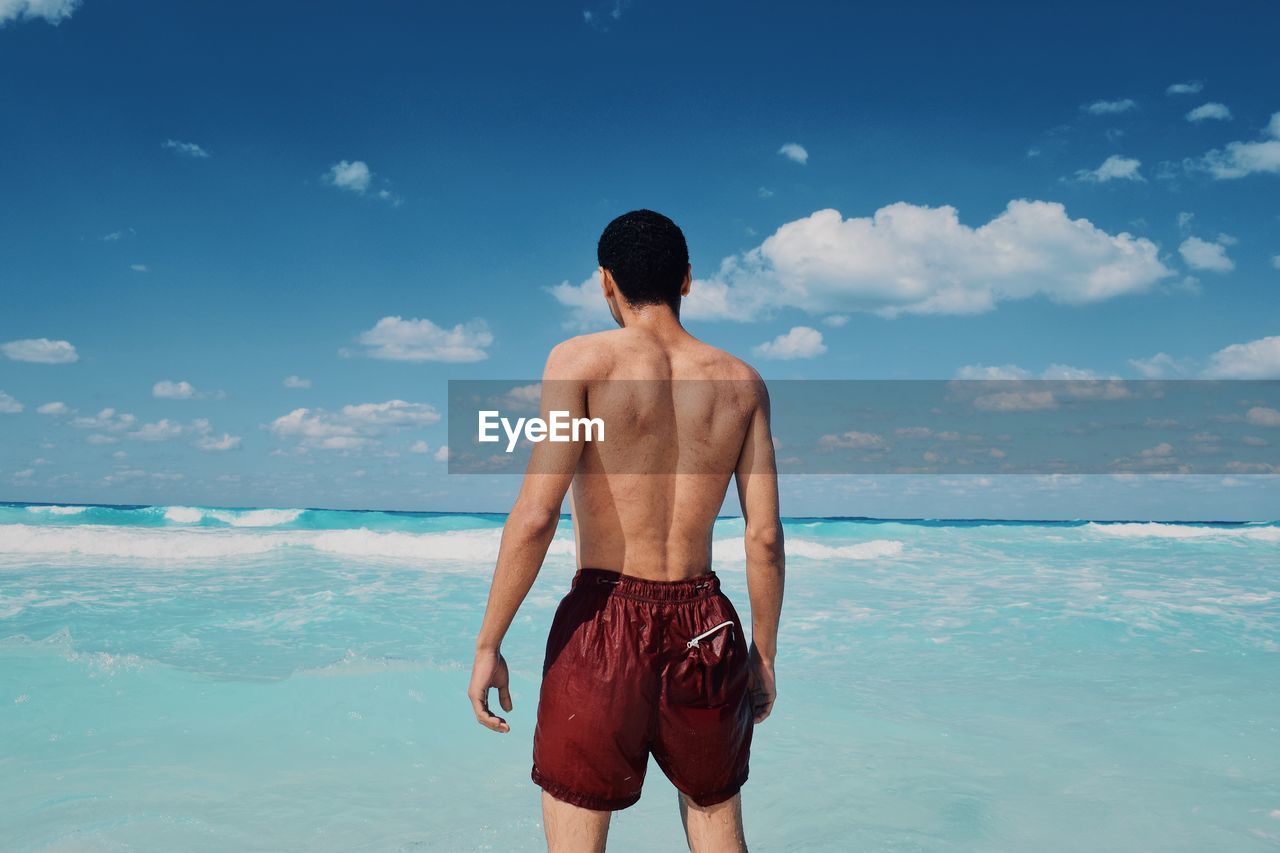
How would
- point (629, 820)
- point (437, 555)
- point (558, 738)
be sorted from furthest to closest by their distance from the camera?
point (437, 555) → point (629, 820) → point (558, 738)

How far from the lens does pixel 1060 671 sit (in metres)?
7.86

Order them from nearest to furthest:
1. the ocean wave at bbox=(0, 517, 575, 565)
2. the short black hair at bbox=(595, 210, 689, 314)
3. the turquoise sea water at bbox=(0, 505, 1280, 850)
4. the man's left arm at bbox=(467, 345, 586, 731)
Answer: the man's left arm at bbox=(467, 345, 586, 731)
the short black hair at bbox=(595, 210, 689, 314)
the turquoise sea water at bbox=(0, 505, 1280, 850)
the ocean wave at bbox=(0, 517, 575, 565)

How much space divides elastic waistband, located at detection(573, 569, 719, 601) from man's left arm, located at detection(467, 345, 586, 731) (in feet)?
0.59

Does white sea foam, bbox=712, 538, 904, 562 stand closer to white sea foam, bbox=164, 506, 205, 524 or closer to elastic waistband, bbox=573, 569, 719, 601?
elastic waistband, bbox=573, 569, 719, 601

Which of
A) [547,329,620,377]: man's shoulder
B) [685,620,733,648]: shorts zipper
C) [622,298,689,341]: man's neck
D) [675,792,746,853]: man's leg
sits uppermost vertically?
[622,298,689,341]: man's neck

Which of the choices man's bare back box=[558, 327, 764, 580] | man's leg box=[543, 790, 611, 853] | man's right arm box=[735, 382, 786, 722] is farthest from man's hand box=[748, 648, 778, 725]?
man's leg box=[543, 790, 611, 853]

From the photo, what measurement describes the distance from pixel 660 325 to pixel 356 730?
4.50 meters

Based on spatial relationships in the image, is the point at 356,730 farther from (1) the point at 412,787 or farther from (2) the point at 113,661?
(2) the point at 113,661

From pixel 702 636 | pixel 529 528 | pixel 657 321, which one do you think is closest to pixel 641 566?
pixel 702 636

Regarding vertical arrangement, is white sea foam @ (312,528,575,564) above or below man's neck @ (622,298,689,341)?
below

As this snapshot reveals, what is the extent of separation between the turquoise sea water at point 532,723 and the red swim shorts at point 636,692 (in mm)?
2118

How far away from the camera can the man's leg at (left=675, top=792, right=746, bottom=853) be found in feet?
8.20

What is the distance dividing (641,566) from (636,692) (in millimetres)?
355

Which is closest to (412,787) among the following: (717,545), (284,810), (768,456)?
(284,810)
